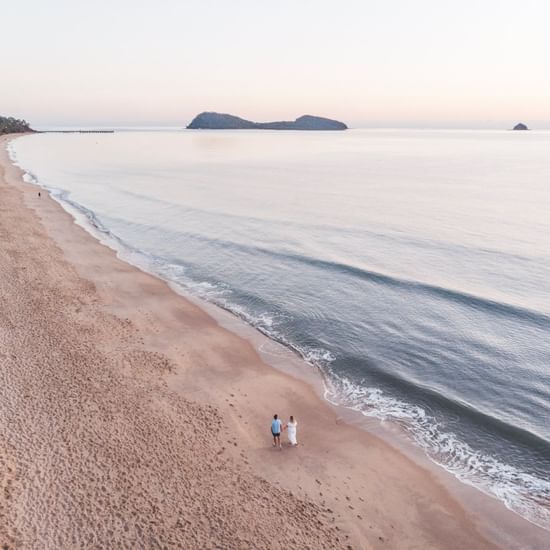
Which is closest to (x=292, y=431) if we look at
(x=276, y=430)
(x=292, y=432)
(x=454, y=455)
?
(x=292, y=432)

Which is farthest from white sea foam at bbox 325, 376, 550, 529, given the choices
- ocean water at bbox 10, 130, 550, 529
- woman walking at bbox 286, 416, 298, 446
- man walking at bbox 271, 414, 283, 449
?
man walking at bbox 271, 414, 283, 449

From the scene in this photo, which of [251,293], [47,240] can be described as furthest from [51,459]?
[47,240]

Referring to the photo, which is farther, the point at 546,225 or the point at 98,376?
the point at 546,225

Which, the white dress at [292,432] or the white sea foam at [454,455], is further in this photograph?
the white dress at [292,432]

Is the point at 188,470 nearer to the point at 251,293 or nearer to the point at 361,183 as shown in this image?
the point at 251,293

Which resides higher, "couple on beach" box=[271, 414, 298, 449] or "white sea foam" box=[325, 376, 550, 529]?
"couple on beach" box=[271, 414, 298, 449]

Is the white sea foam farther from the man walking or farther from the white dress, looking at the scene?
the man walking

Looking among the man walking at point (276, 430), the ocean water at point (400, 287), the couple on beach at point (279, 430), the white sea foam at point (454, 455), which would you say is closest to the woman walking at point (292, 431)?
the couple on beach at point (279, 430)

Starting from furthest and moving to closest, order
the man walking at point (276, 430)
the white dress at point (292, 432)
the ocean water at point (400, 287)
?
the ocean water at point (400, 287), the white dress at point (292, 432), the man walking at point (276, 430)

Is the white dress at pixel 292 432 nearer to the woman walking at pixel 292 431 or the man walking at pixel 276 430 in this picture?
the woman walking at pixel 292 431
